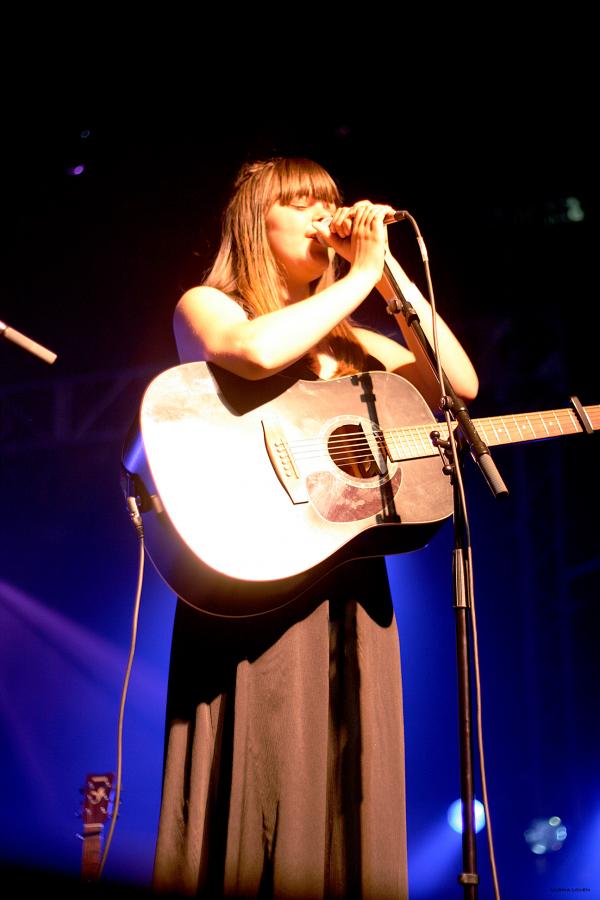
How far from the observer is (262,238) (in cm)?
237

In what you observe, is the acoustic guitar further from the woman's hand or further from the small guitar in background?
the small guitar in background

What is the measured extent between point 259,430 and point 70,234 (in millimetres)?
3939

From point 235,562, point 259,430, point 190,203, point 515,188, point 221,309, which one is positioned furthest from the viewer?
point 190,203

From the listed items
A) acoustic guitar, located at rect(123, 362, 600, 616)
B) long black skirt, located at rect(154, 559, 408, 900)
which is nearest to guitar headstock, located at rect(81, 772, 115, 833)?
long black skirt, located at rect(154, 559, 408, 900)

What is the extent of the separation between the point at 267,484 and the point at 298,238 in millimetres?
925

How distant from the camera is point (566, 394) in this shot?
5348 mm

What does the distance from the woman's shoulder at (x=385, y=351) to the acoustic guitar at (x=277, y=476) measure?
32 cm

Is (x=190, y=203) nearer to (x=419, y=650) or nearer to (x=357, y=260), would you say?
(x=357, y=260)

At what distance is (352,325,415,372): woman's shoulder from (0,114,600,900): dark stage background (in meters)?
2.39

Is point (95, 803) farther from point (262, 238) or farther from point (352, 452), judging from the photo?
point (262, 238)

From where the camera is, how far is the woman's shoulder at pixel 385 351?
2531 millimetres

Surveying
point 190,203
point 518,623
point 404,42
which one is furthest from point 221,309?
point 518,623

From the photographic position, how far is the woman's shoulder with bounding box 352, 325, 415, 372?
253cm

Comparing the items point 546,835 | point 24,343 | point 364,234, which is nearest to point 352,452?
point 364,234
